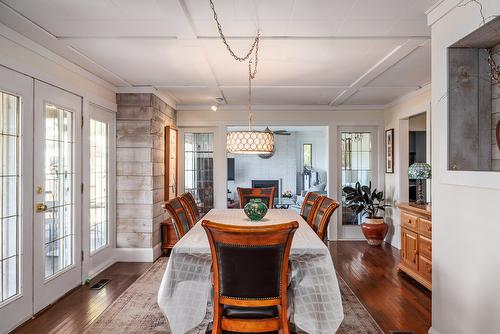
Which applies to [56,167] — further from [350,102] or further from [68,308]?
[350,102]

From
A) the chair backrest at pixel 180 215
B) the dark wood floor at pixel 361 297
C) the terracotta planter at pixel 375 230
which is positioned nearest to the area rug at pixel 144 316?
the dark wood floor at pixel 361 297

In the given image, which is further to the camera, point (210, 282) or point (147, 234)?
point (147, 234)

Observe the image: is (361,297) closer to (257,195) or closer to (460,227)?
(460,227)

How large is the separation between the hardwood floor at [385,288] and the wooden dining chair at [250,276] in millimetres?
1301

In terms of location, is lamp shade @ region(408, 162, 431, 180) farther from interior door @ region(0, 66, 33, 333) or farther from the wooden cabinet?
interior door @ region(0, 66, 33, 333)

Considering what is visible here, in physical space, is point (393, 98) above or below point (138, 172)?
above

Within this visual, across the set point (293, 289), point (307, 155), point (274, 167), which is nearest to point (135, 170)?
point (293, 289)

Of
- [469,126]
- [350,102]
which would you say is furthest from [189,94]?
[469,126]

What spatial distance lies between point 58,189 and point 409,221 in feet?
12.2

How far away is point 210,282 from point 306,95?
3.45 m

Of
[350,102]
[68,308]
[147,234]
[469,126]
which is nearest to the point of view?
[469,126]

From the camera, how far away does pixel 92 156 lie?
13.2ft

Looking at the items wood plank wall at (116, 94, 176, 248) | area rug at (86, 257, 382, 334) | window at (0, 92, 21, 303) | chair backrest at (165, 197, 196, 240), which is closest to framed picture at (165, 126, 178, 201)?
wood plank wall at (116, 94, 176, 248)

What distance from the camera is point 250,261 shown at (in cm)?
179
